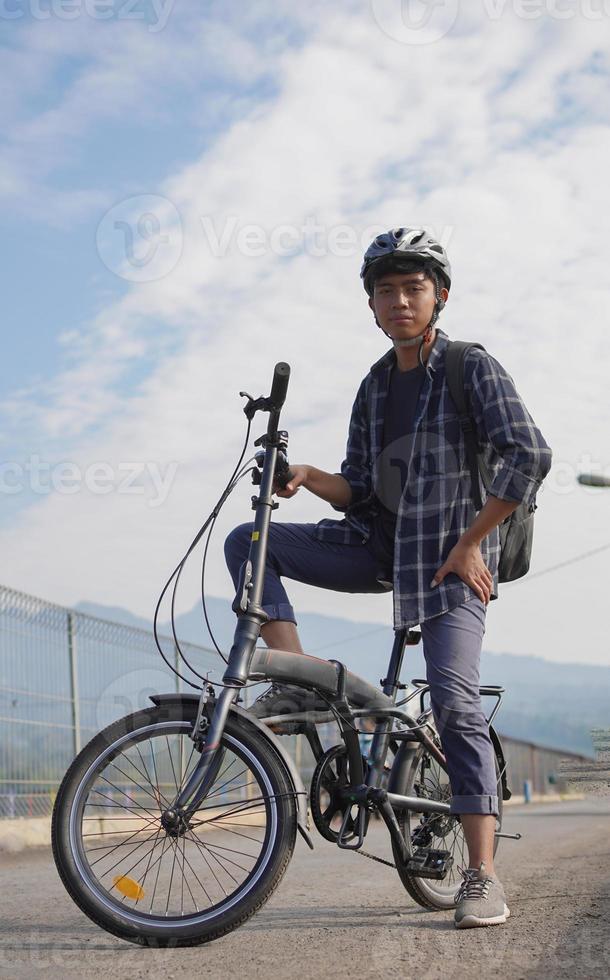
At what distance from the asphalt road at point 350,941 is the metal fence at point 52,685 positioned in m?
3.44

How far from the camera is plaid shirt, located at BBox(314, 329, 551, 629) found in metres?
3.77

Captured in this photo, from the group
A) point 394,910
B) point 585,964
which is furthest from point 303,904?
point 585,964

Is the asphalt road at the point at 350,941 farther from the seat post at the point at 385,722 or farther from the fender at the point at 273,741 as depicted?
the seat post at the point at 385,722

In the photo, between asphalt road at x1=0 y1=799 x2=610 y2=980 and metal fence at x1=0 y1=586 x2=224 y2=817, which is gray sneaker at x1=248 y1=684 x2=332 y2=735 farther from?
metal fence at x1=0 y1=586 x2=224 y2=817

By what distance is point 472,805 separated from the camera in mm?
3752

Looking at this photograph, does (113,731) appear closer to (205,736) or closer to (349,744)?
(205,736)

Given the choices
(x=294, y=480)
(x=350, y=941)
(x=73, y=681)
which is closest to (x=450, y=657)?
(x=294, y=480)

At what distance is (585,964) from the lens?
2.94 m

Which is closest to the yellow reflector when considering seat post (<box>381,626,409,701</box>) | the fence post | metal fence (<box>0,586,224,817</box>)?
seat post (<box>381,626,409,701</box>)

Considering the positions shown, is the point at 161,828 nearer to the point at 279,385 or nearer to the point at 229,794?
the point at 229,794

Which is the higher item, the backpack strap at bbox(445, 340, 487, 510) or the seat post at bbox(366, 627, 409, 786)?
the backpack strap at bbox(445, 340, 487, 510)

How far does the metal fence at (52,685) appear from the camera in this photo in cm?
885

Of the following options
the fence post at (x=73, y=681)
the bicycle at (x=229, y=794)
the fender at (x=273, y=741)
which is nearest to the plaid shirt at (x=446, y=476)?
the bicycle at (x=229, y=794)

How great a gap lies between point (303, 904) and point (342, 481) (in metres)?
1.74
